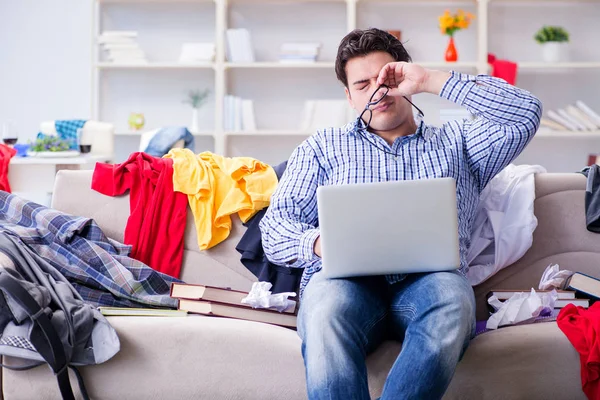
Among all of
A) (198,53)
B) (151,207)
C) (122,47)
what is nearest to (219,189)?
(151,207)

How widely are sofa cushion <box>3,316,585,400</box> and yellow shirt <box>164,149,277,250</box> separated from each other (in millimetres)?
590

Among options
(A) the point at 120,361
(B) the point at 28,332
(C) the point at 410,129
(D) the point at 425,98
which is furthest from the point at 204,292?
(D) the point at 425,98

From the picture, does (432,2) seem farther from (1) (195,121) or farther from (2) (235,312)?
(2) (235,312)

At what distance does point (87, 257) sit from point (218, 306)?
0.47m

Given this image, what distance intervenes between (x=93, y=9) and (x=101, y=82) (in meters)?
0.52

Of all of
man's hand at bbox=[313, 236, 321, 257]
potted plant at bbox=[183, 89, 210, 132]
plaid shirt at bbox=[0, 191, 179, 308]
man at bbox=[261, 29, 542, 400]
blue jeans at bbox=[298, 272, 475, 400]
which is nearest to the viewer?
blue jeans at bbox=[298, 272, 475, 400]

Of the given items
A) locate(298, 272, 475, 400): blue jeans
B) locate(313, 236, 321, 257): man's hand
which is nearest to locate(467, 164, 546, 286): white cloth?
locate(298, 272, 475, 400): blue jeans

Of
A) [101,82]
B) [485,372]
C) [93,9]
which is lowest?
[485,372]

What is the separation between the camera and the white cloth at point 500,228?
2283 mm

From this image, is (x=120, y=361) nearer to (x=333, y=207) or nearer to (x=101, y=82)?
(x=333, y=207)

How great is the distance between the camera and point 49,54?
551 centimetres

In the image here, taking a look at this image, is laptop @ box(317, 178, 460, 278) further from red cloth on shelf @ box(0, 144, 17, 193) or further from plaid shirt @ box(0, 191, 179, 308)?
red cloth on shelf @ box(0, 144, 17, 193)

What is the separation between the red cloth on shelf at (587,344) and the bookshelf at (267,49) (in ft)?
11.8

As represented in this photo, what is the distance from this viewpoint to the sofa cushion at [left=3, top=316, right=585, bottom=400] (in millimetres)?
→ 1832
